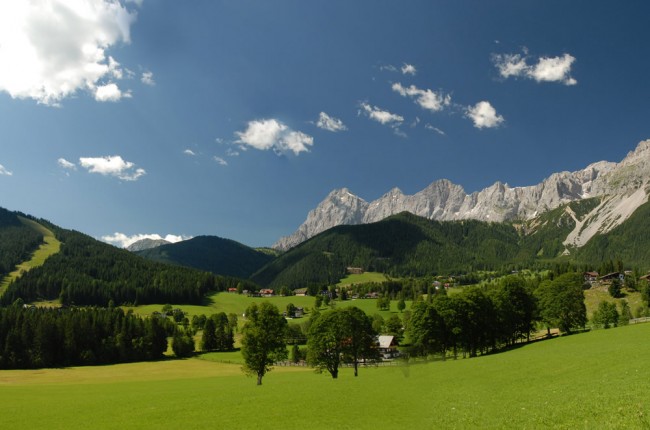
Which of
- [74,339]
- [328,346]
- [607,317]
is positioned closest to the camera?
[328,346]

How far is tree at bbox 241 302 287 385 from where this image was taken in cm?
6975

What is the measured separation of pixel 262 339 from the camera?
69.6m

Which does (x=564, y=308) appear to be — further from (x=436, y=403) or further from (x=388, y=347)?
(x=436, y=403)

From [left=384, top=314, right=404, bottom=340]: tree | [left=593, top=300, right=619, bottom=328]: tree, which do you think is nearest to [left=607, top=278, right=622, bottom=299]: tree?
[left=593, top=300, right=619, bottom=328]: tree

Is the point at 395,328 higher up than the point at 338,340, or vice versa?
the point at 338,340

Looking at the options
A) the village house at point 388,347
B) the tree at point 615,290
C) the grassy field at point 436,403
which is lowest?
the village house at point 388,347

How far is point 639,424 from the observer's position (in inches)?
733

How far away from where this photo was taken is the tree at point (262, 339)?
229 feet

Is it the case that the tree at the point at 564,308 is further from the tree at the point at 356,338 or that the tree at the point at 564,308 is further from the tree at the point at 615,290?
the tree at the point at 615,290

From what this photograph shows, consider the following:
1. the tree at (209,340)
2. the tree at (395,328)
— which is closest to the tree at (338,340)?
the tree at (395,328)

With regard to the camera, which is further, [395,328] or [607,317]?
[395,328]

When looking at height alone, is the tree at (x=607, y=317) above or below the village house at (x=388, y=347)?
above

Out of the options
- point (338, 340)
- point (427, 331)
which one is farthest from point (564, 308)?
point (338, 340)

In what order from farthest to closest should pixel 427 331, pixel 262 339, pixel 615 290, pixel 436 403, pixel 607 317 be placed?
pixel 615 290, pixel 607 317, pixel 427 331, pixel 262 339, pixel 436 403
